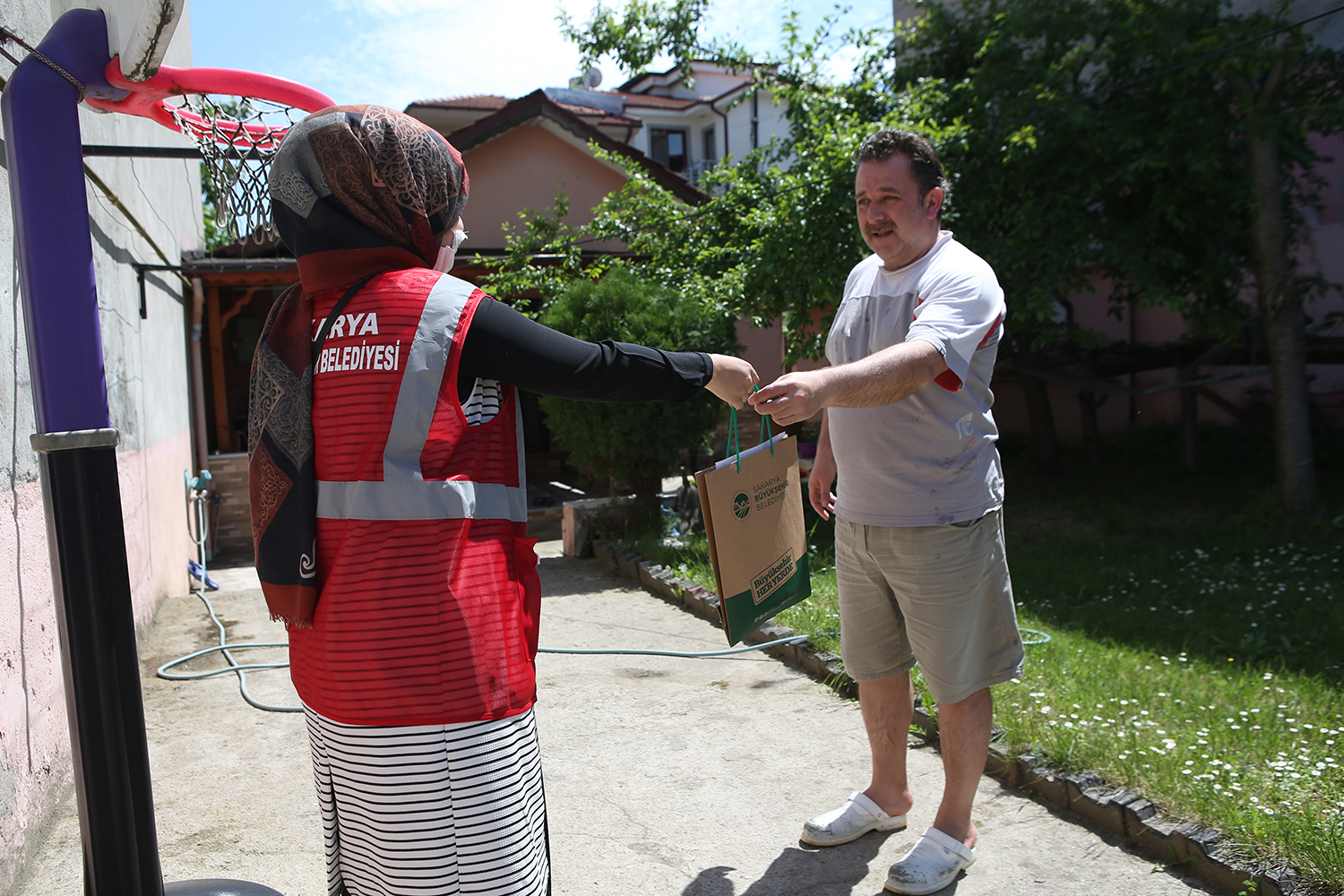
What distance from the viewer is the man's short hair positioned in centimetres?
254

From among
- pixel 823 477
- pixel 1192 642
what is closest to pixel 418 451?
pixel 823 477

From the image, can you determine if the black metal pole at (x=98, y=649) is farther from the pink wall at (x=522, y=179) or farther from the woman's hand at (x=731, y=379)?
the pink wall at (x=522, y=179)

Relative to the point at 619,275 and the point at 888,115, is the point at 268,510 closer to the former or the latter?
the point at 619,275

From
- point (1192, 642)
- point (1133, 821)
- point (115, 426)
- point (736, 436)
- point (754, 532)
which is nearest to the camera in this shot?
point (736, 436)

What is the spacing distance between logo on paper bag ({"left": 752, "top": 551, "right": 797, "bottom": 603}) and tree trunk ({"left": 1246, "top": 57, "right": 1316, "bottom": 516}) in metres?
6.70

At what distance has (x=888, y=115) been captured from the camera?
8.07 m

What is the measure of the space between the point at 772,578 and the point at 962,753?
2.40 ft

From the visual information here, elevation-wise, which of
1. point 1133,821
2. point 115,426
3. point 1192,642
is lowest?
point 1192,642

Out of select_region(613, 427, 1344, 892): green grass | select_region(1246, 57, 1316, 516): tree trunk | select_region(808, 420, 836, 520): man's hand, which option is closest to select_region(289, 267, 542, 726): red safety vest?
select_region(808, 420, 836, 520): man's hand

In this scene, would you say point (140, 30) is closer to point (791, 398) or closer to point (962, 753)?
point (791, 398)

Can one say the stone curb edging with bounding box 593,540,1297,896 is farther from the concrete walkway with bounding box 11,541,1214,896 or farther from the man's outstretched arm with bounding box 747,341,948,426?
the man's outstretched arm with bounding box 747,341,948,426

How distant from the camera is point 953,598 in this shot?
8.43 feet

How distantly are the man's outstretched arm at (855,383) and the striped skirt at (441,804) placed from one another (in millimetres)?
860

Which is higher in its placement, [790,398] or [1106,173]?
[1106,173]
